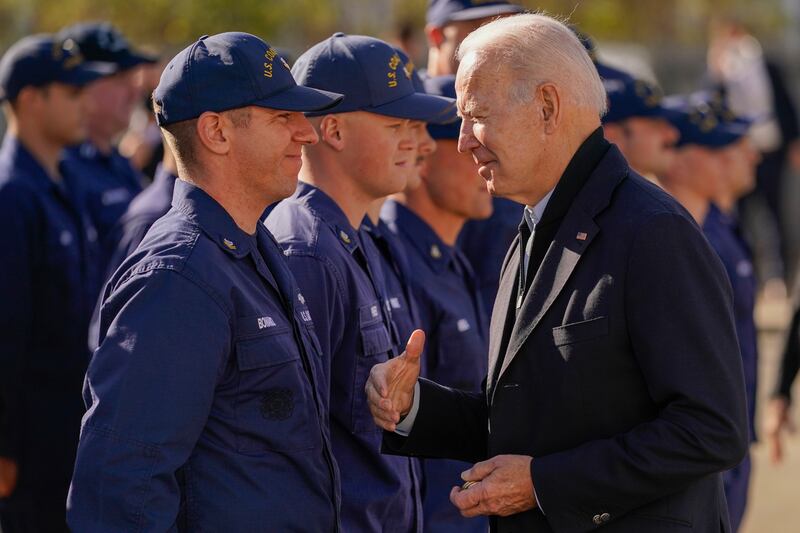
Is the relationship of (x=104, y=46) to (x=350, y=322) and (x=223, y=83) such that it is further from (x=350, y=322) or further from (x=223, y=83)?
(x=223, y=83)

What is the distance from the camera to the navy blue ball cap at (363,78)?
13.2 ft

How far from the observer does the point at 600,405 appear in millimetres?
3066

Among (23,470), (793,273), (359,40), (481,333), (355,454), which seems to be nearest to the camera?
(355,454)

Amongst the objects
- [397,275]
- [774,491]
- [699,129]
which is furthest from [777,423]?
[397,275]

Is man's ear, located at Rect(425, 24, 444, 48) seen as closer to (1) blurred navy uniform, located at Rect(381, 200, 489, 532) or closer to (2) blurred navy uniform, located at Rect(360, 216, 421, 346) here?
(1) blurred navy uniform, located at Rect(381, 200, 489, 532)

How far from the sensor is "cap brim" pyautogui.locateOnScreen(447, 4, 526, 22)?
589 cm

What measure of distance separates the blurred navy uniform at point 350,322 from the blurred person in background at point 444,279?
0.43 m

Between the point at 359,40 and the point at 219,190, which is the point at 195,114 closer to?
the point at 219,190

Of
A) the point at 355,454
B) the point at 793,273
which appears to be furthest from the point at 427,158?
the point at 793,273

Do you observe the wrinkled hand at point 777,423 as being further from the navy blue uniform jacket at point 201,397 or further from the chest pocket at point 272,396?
the chest pocket at point 272,396

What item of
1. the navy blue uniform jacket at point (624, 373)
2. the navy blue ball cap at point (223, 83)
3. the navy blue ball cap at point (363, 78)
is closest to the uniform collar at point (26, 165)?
the navy blue ball cap at point (363, 78)

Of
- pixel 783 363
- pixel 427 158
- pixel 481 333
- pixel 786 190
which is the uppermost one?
pixel 427 158

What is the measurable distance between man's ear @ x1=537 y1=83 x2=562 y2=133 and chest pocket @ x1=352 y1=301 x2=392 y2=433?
0.86 metres

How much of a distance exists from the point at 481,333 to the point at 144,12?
1210 centimetres
